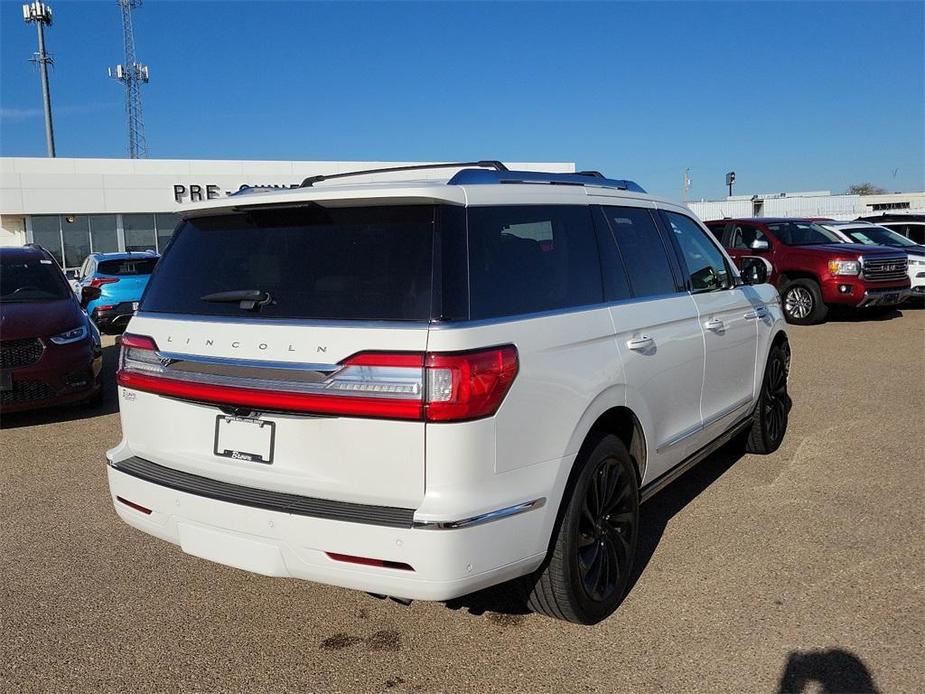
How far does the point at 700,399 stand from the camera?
4.36 metres

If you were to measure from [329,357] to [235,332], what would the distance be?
47cm

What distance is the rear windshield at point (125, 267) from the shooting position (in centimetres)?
1462

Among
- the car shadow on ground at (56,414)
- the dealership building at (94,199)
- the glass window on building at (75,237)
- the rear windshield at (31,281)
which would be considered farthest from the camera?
the glass window on building at (75,237)

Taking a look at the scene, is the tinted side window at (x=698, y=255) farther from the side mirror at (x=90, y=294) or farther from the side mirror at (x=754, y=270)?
the side mirror at (x=90, y=294)

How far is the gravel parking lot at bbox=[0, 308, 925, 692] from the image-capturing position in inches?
119

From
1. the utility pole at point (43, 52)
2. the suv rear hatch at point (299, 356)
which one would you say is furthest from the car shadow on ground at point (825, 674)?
the utility pole at point (43, 52)

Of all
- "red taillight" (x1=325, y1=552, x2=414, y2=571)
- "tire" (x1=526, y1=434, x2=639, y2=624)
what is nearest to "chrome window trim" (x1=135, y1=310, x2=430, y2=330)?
"red taillight" (x1=325, y1=552, x2=414, y2=571)

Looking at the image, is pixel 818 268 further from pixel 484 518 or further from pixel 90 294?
pixel 90 294

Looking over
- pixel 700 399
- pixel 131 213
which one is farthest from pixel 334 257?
pixel 131 213

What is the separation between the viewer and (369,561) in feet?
8.70

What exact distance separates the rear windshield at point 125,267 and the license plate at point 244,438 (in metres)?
12.7

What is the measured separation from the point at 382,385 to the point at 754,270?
378 cm

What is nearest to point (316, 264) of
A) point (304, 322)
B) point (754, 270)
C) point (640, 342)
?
point (304, 322)

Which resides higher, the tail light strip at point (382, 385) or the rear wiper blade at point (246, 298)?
the rear wiper blade at point (246, 298)
